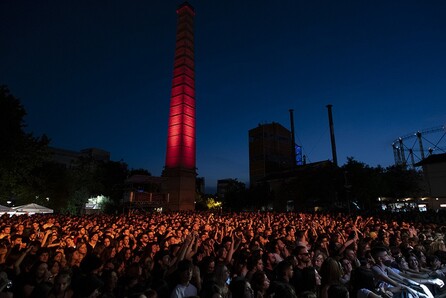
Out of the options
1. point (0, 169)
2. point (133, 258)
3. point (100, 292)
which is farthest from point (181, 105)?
point (100, 292)

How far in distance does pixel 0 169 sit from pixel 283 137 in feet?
193

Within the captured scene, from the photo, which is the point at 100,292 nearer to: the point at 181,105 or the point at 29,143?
the point at 29,143

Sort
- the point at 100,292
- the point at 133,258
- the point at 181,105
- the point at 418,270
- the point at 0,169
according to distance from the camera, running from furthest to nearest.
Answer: the point at 181,105, the point at 0,169, the point at 133,258, the point at 418,270, the point at 100,292

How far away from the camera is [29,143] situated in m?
22.9

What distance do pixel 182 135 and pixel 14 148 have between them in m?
16.9

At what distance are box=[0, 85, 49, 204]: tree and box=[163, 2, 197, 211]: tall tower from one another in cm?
1330

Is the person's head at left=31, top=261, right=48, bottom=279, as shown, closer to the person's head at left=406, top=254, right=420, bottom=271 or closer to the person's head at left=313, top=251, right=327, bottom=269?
the person's head at left=313, top=251, right=327, bottom=269

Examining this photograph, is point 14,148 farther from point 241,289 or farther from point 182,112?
point 241,289

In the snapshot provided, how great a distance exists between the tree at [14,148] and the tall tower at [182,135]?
43.6 feet

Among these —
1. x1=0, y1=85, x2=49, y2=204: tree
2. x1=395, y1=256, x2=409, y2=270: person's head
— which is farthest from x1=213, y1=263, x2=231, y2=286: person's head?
x1=0, y1=85, x2=49, y2=204: tree

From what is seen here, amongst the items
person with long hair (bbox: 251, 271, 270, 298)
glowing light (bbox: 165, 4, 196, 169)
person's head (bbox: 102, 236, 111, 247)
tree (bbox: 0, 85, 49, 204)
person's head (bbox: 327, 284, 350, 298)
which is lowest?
person with long hair (bbox: 251, 271, 270, 298)

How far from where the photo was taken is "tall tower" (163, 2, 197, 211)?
106 feet

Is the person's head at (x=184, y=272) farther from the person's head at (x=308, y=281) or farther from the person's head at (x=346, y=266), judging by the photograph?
the person's head at (x=346, y=266)

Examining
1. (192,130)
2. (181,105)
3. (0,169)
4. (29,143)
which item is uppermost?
(181,105)
